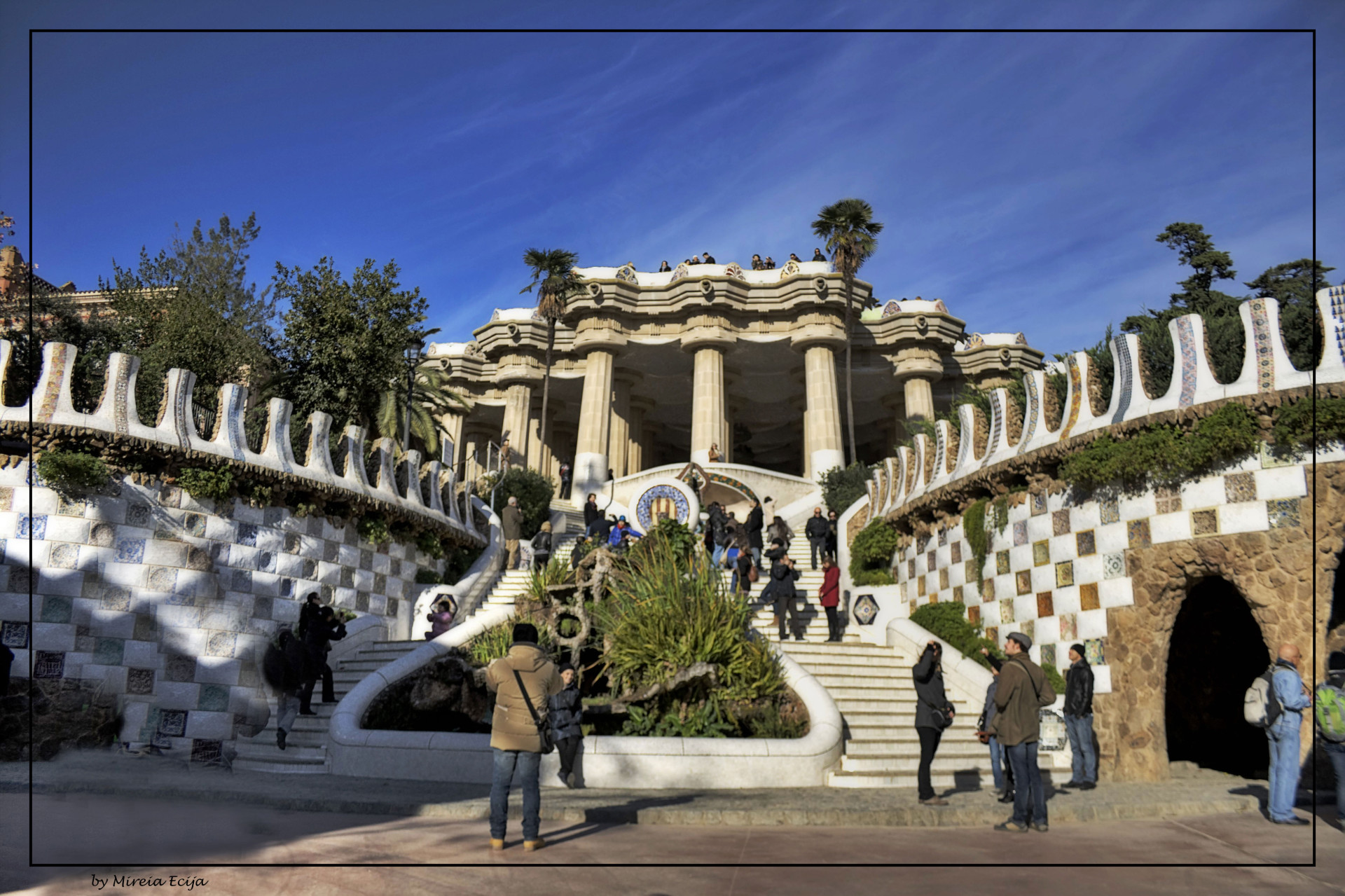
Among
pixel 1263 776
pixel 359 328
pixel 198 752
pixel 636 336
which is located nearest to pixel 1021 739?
pixel 1263 776

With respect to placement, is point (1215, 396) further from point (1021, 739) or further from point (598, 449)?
point (598, 449)

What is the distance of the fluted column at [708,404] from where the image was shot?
128 feet

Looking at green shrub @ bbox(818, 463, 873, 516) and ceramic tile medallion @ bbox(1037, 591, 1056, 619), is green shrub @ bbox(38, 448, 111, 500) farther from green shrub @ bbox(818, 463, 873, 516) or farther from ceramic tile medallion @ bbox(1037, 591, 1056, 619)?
green shrub @ bbox(818, 463, 873, 516)

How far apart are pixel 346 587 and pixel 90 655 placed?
4433mm

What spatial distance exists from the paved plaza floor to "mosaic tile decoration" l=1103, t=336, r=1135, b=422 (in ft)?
19.8

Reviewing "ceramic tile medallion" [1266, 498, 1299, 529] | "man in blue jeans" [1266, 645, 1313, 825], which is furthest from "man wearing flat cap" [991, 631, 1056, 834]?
"ceramic tile medallion" [1266, 498, 1299, 529]

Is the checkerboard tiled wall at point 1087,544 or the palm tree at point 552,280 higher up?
the palm tree at point 552,280

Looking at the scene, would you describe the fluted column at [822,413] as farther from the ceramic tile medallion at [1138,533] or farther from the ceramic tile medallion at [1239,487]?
the ceramic tile medallion at [1239,487]

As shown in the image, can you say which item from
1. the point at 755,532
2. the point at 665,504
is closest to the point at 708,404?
the point at 665,504

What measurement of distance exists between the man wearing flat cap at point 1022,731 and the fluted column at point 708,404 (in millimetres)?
29765

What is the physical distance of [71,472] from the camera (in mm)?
14148

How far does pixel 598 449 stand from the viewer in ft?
131

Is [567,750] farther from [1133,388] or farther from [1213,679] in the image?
[1213,679]

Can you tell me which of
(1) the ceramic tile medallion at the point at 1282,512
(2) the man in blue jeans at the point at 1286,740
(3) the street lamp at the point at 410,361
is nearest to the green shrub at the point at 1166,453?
(1) the ceramic tile medallion at the point at 1282,512
